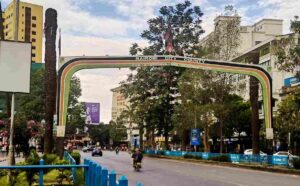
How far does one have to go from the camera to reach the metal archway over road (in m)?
34.3

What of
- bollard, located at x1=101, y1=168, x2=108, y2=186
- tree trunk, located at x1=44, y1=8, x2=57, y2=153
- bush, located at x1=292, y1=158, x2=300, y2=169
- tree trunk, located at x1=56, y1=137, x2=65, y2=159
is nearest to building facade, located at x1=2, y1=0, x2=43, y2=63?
tree trunk, located at x1=44, y1=8, x2=57, y2=153

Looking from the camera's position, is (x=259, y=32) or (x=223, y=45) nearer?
(x=223, y=45)

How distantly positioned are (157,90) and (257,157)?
28586 mm

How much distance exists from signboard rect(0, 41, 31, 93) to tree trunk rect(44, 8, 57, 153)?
13815 millimetres

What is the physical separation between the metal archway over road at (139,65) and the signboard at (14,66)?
19.3 m

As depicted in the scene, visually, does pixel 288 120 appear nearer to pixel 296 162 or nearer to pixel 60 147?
pixel 296 162

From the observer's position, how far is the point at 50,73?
1047 inches

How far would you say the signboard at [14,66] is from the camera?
12172mm

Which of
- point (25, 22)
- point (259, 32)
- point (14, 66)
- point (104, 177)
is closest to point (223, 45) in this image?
point (25, 22)

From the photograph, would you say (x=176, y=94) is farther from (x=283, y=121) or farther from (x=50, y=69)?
(x=50, y=69)

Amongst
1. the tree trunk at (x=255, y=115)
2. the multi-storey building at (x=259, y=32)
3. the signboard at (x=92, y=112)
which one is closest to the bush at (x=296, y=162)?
the tree trunk at (x=255, y=115)

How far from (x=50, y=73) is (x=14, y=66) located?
14.5 meters

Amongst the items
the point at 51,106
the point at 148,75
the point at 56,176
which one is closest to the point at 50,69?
the point at 51,106

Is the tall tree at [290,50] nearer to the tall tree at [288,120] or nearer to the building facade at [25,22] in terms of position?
the tall tree at [288,120]
